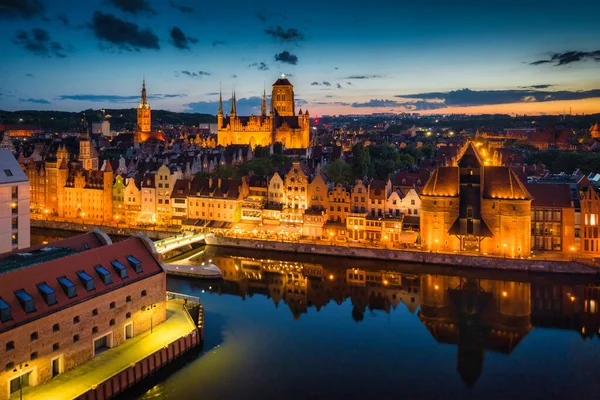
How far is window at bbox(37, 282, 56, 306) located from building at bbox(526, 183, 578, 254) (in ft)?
102

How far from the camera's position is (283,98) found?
104 meters

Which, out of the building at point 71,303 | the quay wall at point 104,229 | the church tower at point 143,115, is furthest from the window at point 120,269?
the church tower at point 143,115

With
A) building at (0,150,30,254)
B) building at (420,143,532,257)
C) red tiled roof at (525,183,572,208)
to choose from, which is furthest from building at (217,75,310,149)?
building at (0,150,30,254)

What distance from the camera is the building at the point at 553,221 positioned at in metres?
38.0

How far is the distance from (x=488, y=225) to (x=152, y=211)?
27.8m

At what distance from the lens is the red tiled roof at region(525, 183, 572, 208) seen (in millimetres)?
38562

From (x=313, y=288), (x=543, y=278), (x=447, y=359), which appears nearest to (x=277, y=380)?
(x=447, y=359)

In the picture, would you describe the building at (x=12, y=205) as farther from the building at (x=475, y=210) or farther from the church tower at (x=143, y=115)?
the church tower at (x=143, y=115)

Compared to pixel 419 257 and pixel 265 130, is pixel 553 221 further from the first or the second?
pixel 265 130

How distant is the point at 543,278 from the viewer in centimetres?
3450

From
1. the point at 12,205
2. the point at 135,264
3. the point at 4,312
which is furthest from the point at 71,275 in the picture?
the point at 12,205

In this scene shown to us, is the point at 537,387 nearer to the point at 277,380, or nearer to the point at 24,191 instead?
the point at 277,380

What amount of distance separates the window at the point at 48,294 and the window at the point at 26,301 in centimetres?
55

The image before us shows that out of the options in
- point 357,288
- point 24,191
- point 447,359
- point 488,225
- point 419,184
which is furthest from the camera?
point 419,184
